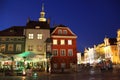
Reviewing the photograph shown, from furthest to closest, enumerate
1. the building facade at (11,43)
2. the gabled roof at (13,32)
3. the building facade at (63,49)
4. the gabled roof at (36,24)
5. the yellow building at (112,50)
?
the yellow building at (112,50), the gabled roof at (36,24), the building facade at (63,49), the gabled roof at (13,32), the building facade at (11,43)

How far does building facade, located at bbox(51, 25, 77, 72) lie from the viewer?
6331 cm

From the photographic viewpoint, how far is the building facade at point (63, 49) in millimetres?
63312

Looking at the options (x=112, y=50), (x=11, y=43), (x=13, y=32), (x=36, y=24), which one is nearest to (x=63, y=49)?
(x=36, y=24)

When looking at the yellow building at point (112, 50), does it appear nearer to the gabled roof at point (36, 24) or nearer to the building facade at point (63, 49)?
the building facade at point (63, 49)

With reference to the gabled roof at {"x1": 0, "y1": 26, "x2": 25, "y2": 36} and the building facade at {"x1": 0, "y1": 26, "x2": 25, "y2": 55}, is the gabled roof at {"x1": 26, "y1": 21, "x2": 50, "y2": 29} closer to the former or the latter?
the gabled roof at {"x1": 0, "y1": 26, "x2": 25, "y2": 36}

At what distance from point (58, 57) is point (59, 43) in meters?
3.95

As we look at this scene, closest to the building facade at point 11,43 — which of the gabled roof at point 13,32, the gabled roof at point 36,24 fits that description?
the gabled roof at point 13,32

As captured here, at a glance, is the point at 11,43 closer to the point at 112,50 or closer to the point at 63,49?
the point at 63,49

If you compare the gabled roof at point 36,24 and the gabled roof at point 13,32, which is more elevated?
the gabled roof at point 36,24

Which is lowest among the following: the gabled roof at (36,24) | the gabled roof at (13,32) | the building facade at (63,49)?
the building facade at (63,49)

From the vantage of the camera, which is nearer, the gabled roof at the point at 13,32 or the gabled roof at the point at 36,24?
the gabled roof at the point at 13,32

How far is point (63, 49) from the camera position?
64.4 m

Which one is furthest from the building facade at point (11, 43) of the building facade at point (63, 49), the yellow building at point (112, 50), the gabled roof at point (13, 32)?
the yellow building at point (112, 50)

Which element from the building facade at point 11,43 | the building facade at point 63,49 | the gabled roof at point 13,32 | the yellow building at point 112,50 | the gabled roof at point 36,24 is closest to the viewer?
the building facade at point 11,43
